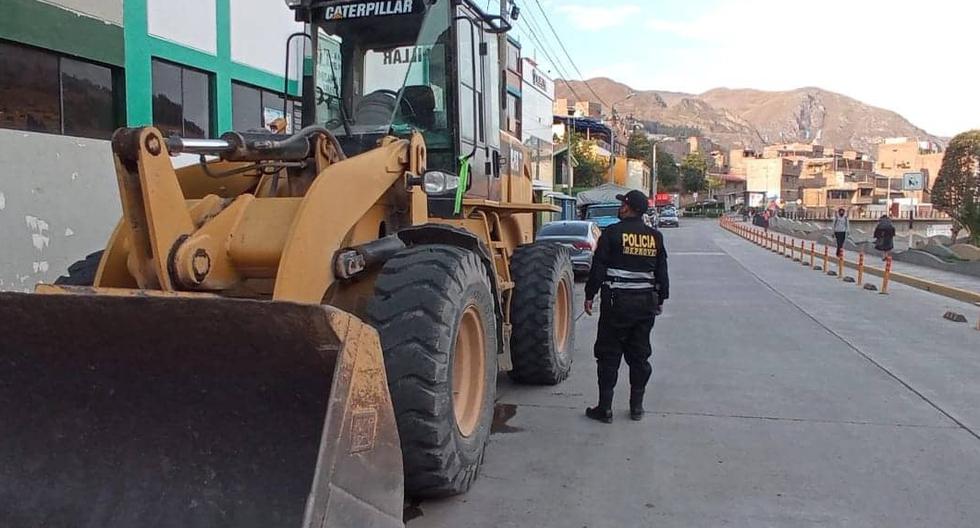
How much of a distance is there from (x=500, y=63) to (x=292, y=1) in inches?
68.9

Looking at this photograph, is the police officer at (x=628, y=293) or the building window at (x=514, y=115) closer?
the police officer at (x=628, y=293)

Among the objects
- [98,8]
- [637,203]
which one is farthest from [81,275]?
[98,8]

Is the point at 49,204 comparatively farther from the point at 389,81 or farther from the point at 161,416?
the point at 161,416

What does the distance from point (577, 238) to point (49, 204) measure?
11357 millimetres

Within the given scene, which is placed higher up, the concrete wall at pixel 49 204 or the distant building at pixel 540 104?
the distant building at pixel 540 104

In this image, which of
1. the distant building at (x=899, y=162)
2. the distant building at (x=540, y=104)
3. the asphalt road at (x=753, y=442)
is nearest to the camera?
the asphalt road at (x=753, y=442)

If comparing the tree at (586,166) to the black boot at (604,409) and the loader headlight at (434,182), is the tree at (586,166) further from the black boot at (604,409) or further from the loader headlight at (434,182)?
the loader headlight at (434,182)

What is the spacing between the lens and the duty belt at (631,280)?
20.0 ft

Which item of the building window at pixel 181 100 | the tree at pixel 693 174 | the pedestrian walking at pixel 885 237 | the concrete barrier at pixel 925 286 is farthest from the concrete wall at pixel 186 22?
the tree at pixel 693 174

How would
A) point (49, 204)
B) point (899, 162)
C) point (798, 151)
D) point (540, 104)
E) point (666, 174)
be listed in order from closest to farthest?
point (49, 204)
point (540, 104)
point (666, 174)
point (899, 162)
point (798, 151)

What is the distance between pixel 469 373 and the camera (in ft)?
15.5

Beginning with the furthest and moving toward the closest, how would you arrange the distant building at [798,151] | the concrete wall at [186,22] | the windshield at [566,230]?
the distant building at [798,151] < the windshield at [566,230] < the concrete wall at [186,22]

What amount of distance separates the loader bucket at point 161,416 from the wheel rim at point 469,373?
1.41 m

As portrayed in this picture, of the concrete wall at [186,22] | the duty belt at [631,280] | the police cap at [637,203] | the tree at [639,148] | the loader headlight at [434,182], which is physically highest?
the tree at [639,148]
